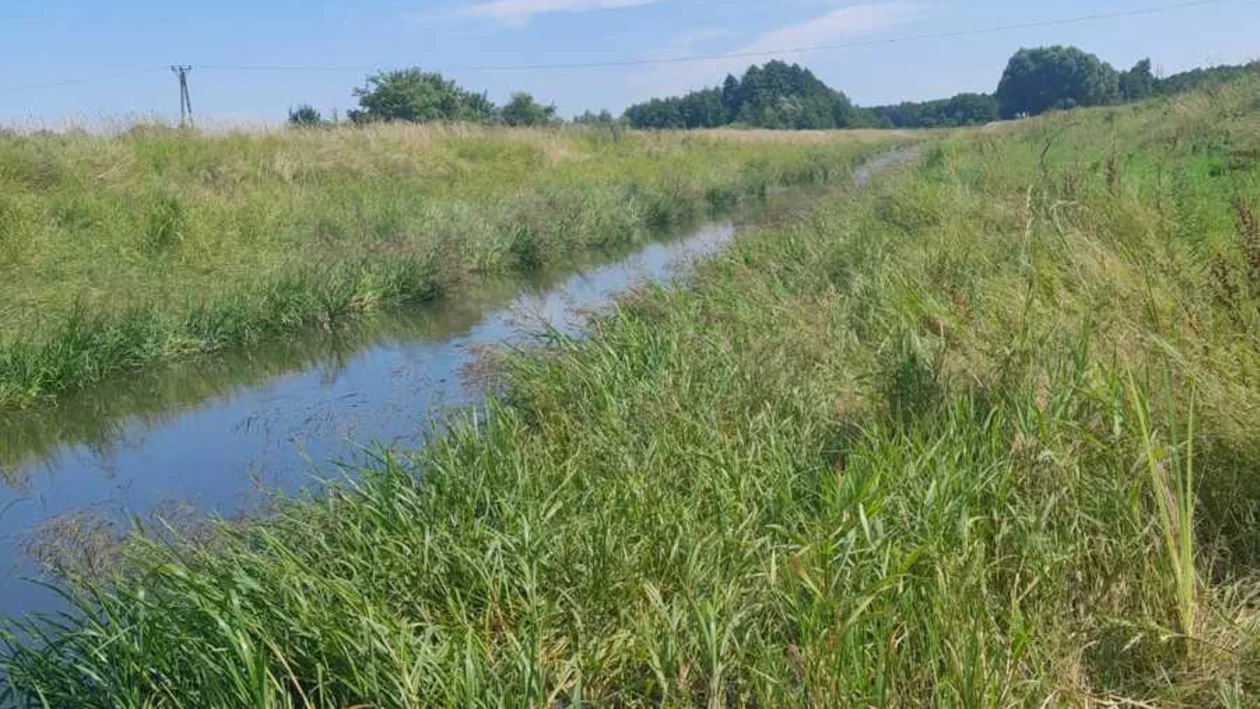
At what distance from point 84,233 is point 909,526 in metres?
12.1

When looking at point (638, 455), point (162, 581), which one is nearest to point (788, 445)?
point (638, 455)

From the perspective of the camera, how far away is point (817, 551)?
2.94 metres

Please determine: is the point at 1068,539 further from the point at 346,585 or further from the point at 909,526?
the point at 346,585

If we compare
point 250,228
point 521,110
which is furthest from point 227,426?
point 521,110

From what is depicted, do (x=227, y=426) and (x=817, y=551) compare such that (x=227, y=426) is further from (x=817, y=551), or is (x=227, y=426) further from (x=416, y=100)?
(x=416, y=100)

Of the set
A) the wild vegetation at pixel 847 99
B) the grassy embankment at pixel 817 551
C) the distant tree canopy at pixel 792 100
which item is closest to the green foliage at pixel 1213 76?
the distant tree canopy at pixel 792 100

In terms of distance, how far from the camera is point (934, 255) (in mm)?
7422

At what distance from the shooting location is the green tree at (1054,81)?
7250cm

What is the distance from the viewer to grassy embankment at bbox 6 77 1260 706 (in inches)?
104

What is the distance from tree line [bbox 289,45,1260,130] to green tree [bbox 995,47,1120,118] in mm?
76

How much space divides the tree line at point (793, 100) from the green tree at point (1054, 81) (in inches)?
3.0

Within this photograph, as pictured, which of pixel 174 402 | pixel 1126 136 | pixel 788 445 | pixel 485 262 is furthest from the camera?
pixel 1126 136

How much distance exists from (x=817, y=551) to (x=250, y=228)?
1231 cm

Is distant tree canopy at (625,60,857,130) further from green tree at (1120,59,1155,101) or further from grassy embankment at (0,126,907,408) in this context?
grassy embankment at (0,126,907,408)
